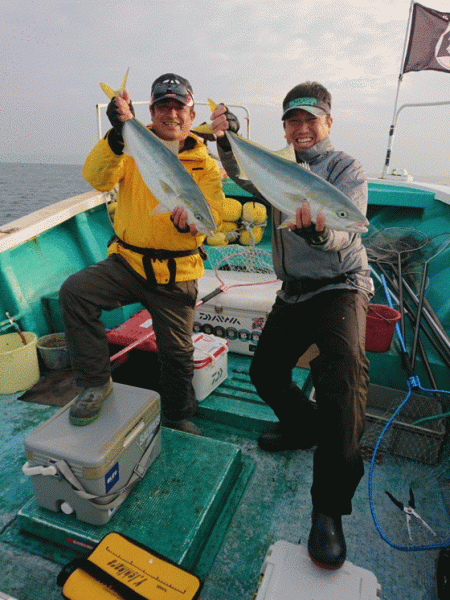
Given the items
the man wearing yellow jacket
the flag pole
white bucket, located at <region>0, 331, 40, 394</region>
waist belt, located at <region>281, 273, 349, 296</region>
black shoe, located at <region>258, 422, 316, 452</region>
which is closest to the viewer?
waist belt, located at <region>281, 273, 349, 296</region>

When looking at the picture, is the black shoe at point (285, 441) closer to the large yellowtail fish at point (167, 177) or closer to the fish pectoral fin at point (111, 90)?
the large yellowtail fish at point (167, 177)

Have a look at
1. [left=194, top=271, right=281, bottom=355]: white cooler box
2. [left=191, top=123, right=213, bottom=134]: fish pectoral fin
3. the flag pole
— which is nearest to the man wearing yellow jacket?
[left=191, top=123, right=213, bottom=134]: fish pectoral fin

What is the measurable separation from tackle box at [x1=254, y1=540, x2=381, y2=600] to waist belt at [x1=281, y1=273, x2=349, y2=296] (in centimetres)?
161

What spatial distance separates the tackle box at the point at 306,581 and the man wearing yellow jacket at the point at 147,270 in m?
1.43

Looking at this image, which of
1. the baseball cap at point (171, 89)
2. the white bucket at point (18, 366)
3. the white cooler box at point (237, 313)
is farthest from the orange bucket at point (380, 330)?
the white bucket at point (18, 366)

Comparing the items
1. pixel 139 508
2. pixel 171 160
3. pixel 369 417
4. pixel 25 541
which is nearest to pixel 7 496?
pixel 25 541

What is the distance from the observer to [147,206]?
2.86 meters

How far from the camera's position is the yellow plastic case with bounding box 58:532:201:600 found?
5.50 feet

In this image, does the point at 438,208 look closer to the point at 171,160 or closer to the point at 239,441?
the point at 239,441

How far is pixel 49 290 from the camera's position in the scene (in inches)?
195

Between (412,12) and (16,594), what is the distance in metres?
11.7

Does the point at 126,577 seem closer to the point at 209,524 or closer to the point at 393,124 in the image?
the point at 209,524

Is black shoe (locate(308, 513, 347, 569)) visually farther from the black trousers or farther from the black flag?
the black flag

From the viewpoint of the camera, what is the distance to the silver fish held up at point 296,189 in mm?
1742
